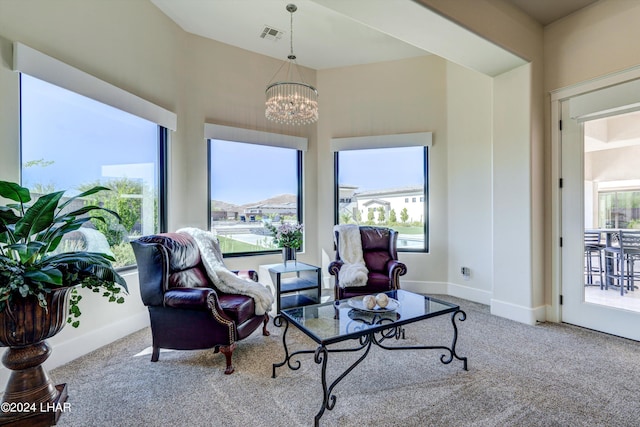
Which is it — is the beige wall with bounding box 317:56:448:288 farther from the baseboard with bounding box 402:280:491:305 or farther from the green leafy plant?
the green leafy plant

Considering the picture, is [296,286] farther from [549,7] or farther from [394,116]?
[549,7]

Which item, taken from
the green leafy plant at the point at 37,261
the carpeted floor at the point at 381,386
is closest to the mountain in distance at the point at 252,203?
the carpeted floor at the point at 381,386

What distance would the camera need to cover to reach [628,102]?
2857 mm

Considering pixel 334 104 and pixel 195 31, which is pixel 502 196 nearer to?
pixel 334 104

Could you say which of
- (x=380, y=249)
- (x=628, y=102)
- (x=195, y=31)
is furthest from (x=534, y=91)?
(x=195, y=31)

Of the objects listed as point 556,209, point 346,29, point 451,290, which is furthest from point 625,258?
point 346,29

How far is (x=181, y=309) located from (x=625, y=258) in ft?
13.5

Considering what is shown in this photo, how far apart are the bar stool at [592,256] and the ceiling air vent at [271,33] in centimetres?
425

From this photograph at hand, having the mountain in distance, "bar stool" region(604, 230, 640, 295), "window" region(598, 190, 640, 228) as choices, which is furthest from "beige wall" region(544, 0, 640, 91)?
the mountain in distance

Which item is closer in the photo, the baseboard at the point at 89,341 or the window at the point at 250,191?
the baseboard at the point at 89,341

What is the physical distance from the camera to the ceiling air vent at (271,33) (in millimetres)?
3975

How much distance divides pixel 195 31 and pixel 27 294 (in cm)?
361

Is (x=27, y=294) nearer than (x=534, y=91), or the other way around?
(x=27, y=294)

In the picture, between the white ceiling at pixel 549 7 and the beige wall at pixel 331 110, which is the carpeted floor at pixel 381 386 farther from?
the white ceiling at pixel 549 7
